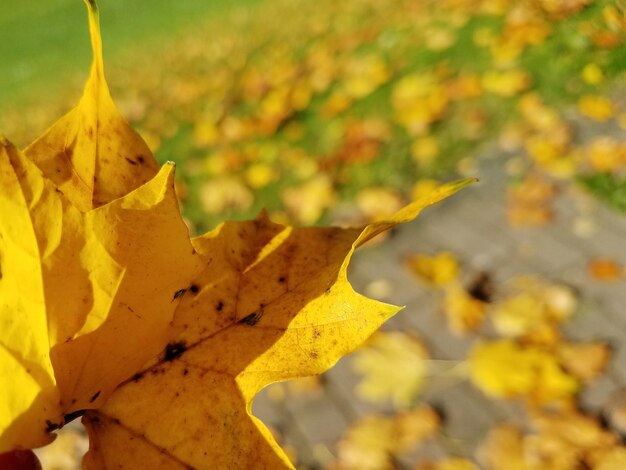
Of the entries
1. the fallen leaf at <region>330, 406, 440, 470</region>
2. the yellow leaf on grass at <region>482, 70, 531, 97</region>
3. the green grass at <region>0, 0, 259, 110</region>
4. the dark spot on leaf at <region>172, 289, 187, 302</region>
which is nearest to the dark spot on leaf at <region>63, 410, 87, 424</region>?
the dark spot on leaf at <region>172, 289, 187, 302</region>

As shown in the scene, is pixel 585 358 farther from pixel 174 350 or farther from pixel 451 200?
pixel 174 350

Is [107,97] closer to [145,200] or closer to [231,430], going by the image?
[145,200]

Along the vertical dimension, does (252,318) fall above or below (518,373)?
above

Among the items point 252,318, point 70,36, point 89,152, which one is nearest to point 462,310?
point 252,318

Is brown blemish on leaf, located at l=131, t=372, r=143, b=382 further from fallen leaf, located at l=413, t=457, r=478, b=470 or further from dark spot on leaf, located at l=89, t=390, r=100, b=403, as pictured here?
fallen leaf, located at l=413, t=457, r=478, b=470

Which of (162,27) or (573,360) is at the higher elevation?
(162,27)

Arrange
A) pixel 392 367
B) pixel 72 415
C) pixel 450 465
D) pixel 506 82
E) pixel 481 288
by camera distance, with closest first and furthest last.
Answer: pixel 72 415, pixel 450 465, pixel 392 367, pixel 481 288, pixel 506 82

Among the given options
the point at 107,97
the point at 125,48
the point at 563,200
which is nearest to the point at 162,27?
the point at 125,48
